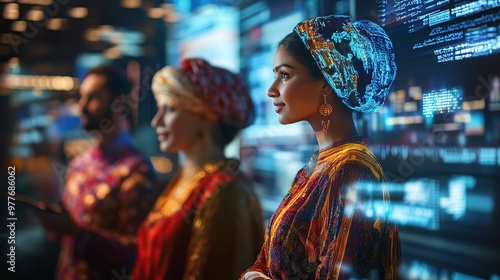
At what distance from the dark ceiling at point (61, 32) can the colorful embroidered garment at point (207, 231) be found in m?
0.82

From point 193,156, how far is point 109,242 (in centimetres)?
59

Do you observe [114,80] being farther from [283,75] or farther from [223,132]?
[283,75]

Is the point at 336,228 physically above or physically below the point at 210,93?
below

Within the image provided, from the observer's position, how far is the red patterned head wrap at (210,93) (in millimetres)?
2430

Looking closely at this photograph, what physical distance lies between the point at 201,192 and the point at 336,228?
0.92 meters

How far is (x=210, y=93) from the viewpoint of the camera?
7.97 ft

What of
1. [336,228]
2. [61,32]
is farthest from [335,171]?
[61,32]

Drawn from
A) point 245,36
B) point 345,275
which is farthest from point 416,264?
point 245,36

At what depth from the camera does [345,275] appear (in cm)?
155

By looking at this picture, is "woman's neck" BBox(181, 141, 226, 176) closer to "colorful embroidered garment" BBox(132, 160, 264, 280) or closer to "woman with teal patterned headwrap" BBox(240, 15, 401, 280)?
"colorful embroidered garment" BBox(132, 160, 264, 280)

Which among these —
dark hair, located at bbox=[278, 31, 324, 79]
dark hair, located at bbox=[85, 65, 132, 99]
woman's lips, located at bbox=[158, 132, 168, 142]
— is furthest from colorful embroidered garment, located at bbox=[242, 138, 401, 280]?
dark hair, located at bbox=[85, 65, 132, 99]

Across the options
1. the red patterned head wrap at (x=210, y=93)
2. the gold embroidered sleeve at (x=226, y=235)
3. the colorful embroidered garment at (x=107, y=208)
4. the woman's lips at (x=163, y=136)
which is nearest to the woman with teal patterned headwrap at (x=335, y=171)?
the gold embroidered sleeve at (x=226, y=235)

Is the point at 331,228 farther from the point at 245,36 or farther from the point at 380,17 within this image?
the point at 245,36

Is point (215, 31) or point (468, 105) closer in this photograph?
point (468, 105)
